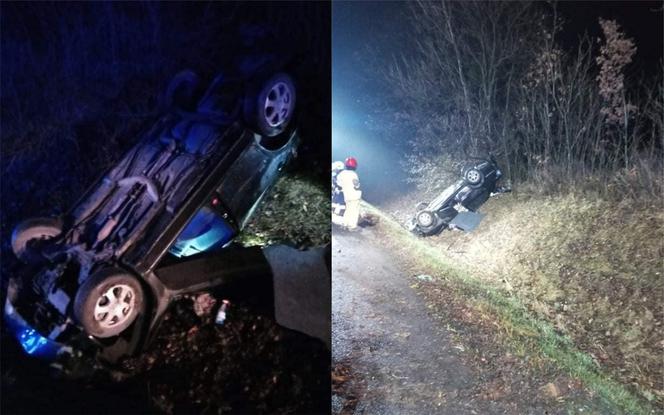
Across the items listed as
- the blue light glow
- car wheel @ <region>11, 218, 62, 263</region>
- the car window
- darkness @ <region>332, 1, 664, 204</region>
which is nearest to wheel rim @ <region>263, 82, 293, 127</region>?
darkness @ <region>332, 1, 664, 204</region>

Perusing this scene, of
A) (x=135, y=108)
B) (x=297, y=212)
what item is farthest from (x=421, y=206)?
(x=135, y=108)

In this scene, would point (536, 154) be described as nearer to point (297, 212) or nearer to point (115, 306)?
point (297, 212)

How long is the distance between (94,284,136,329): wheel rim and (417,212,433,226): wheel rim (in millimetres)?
1482

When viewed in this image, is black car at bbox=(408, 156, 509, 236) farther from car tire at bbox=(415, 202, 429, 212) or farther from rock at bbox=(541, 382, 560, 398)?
rock at bbox=(541, 382, 560, 398)

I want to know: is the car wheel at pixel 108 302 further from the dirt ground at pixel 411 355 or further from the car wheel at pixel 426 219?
the car wheel at pixel 426 219

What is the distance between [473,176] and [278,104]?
1.09 meters

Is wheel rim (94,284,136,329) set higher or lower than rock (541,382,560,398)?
higher

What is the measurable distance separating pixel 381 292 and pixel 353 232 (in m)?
0.35

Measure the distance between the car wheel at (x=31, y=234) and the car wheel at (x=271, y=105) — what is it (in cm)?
107

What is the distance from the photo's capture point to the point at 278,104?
2.62 meters

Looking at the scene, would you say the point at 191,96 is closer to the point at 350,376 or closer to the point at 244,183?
the point at 244,183

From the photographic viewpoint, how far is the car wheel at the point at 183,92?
105 inches

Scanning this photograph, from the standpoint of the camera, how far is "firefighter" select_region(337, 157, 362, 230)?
9.07ft

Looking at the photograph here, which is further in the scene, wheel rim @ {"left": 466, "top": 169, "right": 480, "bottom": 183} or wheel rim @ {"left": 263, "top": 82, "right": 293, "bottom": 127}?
wheel rim @ {"left": 466, "top": 169, "right": 480, "bottom": 183}
